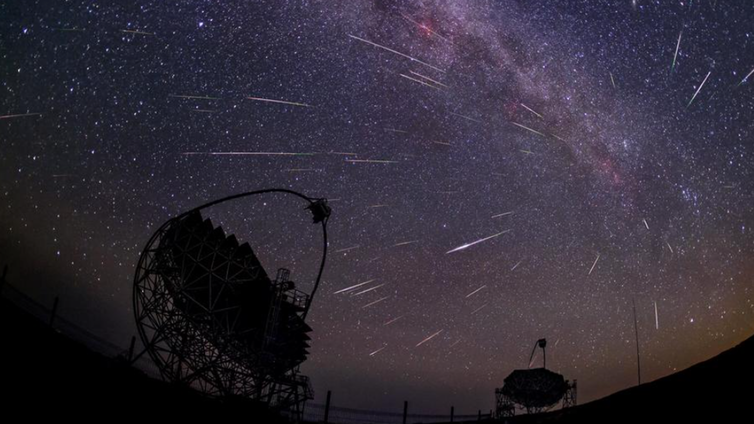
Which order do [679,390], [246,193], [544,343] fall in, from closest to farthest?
[679,390] → [246,193] → [544,343]

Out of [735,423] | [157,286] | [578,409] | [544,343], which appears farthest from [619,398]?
[544,343]

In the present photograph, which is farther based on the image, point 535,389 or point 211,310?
point 535,389

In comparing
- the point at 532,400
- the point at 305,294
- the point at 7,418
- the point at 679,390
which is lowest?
the point at 7,418

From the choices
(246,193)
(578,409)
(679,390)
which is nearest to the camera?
(679,390)

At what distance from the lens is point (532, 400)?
109 ft

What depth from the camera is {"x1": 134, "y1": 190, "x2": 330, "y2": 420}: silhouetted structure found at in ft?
72.8

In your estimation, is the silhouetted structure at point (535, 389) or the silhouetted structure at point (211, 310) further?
the silhouetted structure at point (535, 389)

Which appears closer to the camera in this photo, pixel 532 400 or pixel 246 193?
pixel 246 193

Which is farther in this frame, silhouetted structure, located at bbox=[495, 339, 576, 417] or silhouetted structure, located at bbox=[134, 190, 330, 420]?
silhouetted structure, located at bbox=[495, 339, 576, 417]

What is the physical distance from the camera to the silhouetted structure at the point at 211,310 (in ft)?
72.8

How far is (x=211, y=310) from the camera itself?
22.2 metres

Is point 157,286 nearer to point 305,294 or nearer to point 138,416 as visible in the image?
point 305,294

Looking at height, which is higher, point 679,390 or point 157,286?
point 157,286

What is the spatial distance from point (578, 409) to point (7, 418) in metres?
10.4
